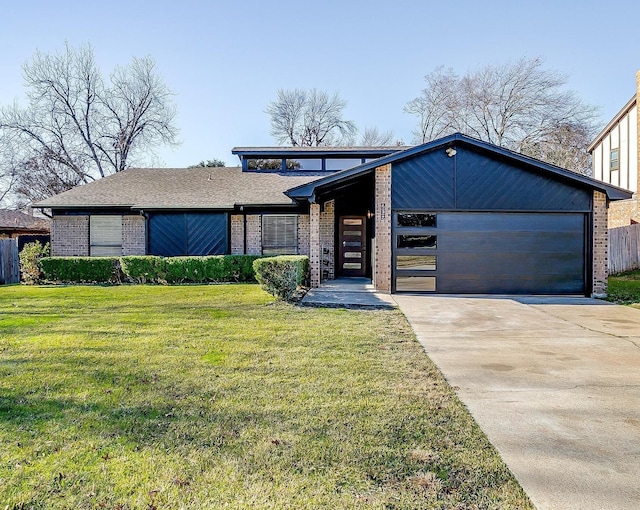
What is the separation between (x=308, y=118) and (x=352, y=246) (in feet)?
74.4

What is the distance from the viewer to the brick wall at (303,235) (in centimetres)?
1442

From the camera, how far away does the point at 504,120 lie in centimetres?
2839

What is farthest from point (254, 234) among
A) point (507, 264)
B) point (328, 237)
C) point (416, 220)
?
point (507, 264)

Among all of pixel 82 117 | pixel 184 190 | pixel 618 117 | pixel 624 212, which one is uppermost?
pixel 82 117

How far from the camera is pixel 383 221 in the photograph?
1098 centimetres

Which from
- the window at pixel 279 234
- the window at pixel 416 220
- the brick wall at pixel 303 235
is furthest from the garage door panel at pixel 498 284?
the window at pixel 279 234

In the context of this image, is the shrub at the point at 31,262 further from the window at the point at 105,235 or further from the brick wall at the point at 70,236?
the window at the point at 105,235

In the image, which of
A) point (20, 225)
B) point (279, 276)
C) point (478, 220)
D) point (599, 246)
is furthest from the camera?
point (20, 225)

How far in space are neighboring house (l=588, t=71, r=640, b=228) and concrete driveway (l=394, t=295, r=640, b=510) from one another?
43.0 feet

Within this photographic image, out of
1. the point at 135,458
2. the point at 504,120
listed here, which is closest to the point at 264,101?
the point at 504,120

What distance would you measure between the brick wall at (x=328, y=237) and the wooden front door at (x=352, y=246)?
461 millimetres

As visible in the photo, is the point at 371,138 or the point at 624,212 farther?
the point at 371,138

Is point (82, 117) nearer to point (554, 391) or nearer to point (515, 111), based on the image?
point (515, 111)

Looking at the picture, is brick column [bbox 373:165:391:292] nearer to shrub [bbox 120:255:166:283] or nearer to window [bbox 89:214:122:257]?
shrub [bbox 120:255:166:283]
